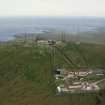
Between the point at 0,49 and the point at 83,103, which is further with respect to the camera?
the point at 0,49

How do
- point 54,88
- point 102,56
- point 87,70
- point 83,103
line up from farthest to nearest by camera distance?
1. point 102,56
2. point 87,70
3. point 54,88
4. point 83,103

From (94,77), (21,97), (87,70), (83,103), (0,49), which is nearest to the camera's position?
(83,103)

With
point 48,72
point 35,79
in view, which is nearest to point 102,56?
point 48,72

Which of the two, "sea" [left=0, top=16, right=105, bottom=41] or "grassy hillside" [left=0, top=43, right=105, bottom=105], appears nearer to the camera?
"grassy hillside" [left=0, top=43, right=105, bottom=105]

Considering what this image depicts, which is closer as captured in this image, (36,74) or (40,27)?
(36,74)

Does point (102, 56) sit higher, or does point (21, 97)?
point (102, 56)

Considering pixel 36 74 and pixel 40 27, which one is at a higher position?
pixel 40 27

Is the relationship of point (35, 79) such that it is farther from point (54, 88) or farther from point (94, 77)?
point (94, 77)

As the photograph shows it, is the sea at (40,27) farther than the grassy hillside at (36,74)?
Yes
